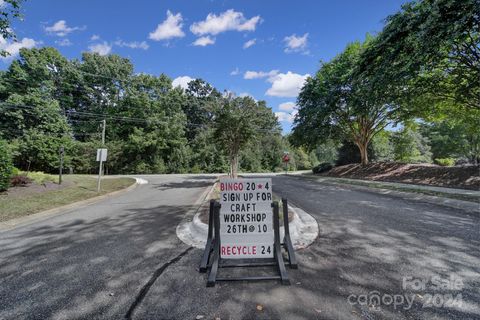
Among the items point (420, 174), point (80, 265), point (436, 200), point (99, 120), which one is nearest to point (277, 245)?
point (80, 265)

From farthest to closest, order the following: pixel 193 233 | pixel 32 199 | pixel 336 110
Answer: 1. pixel 336 110
2. pixel 32 199
3. pixel 193 233

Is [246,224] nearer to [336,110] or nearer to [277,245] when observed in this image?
[277,245]

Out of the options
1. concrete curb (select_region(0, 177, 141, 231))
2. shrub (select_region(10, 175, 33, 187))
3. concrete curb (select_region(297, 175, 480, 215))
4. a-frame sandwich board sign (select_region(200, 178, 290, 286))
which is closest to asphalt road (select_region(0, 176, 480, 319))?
a-frame sandwich board sign (select_region(200, 178, 290, 286))

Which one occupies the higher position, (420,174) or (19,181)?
(420,174)

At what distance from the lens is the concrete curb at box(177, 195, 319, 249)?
3.97 meters

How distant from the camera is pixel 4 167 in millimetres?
8086

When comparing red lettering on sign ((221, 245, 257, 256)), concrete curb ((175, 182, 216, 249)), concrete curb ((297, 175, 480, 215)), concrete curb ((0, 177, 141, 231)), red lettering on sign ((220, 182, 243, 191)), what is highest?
red lettering on sign ((220, 182, 243, 191))

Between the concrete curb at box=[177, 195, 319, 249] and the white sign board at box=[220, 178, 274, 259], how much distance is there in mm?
852

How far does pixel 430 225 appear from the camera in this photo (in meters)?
4.93

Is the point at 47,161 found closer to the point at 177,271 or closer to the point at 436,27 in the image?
the point at 177,271

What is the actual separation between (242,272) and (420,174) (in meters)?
14.8

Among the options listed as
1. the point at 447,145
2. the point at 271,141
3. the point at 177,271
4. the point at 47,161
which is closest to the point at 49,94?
the point at 47,161

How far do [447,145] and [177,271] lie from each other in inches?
1440

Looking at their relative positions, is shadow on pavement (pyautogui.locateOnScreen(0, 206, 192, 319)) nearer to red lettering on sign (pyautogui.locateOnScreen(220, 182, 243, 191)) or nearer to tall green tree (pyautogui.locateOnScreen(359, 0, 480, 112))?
red lettering on sign (pyautogui.locateOnScreen(220, 182, 243, 191))
